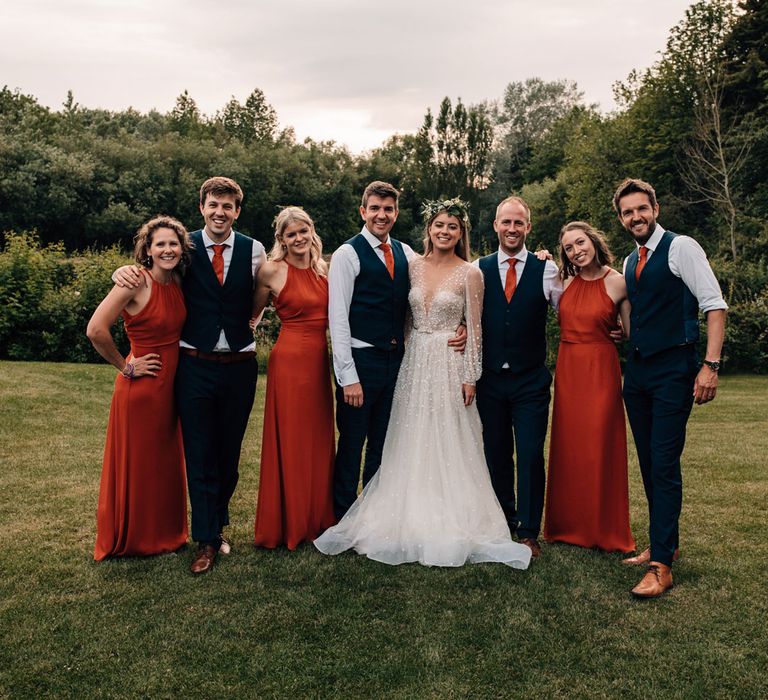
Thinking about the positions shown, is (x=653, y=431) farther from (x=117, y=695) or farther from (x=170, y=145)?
(x=170, y=145)

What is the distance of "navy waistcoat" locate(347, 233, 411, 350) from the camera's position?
4777 millimetres

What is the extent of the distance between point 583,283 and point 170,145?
44256mm

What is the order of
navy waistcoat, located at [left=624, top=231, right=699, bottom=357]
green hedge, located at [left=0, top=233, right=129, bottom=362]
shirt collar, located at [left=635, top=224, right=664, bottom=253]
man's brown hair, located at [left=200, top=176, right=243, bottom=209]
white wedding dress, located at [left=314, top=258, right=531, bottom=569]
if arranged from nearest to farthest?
navy waistcoat, located at [left=624, top=231, right=699, bottom=357] < shirt collar, located at [left=635, top=224, right=664, bottom=253] < man's brown hair, located at [left=200, top=176, right=243, bottom=209] < white wedding dress, located at [left=314, top=258, right=531, bottom=569] < green hedge, located at [left=0, top=233, right=129, bottom=362]

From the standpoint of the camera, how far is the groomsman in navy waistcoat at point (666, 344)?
413cm

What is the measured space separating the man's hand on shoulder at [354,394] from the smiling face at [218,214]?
4.13ft

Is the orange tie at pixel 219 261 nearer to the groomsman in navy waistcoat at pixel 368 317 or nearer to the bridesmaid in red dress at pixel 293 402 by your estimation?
the bridesmaid in red dress at pixel 293 402

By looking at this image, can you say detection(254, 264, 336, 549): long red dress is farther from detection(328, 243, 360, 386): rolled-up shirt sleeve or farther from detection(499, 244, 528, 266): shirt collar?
detection(499, 244, 528, 266): shirt collar

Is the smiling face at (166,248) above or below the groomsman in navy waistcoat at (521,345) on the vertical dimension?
above

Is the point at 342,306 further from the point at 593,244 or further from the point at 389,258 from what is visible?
the point at 593,244

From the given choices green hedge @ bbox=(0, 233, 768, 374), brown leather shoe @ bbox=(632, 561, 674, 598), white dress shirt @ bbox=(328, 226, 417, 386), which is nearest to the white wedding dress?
white dress shirt @ bbox=(328, 226, 417, 386)

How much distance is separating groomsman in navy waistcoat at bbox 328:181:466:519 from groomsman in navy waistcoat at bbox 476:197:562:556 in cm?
29

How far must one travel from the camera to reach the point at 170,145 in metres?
44.8

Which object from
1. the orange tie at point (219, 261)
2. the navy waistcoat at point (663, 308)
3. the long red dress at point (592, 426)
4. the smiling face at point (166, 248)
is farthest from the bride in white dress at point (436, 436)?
the smiling face at point (166, 248)

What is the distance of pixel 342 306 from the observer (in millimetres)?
4715
